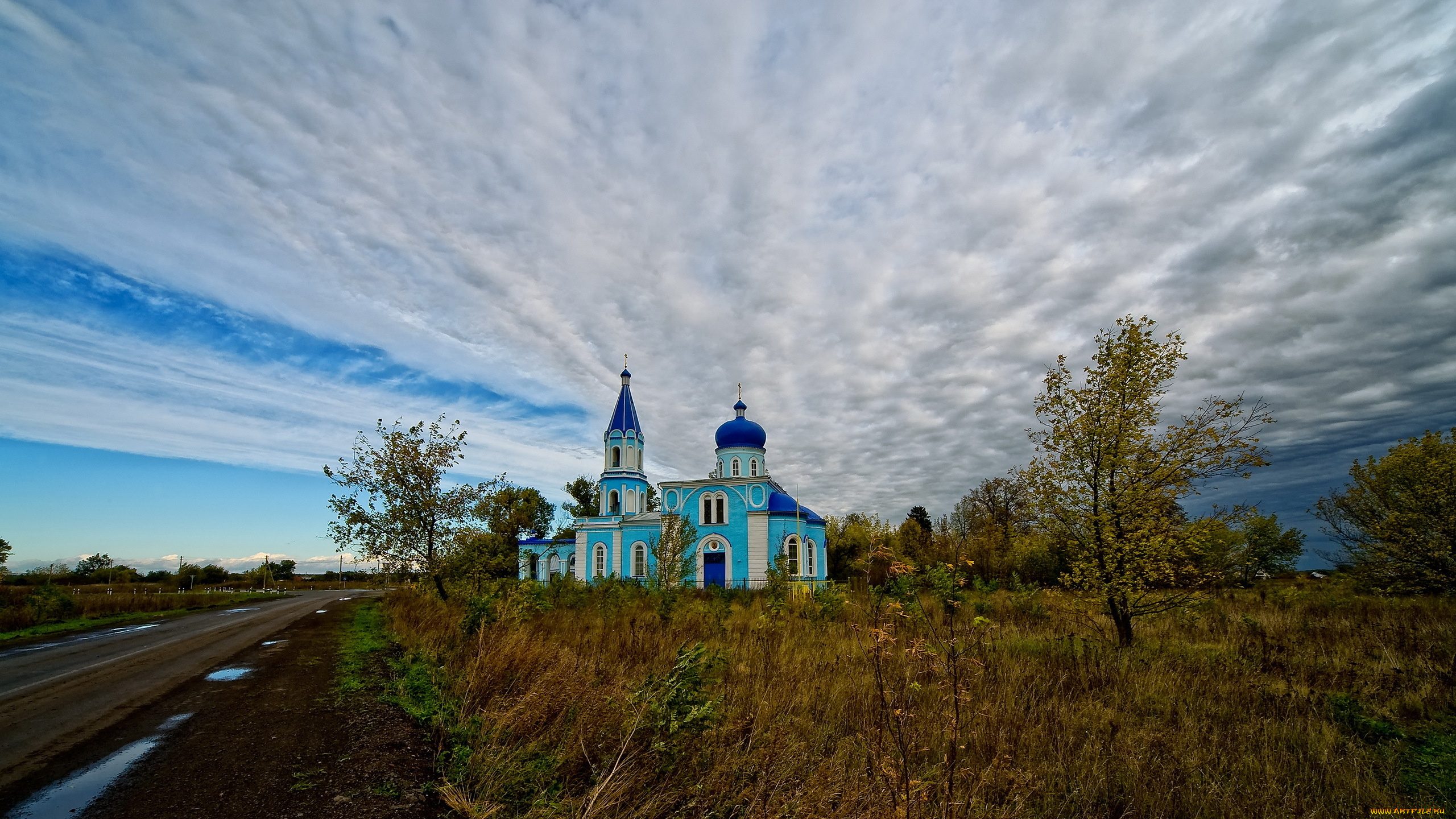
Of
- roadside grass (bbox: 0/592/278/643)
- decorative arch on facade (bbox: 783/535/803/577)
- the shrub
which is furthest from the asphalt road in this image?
decorative arch on facade (bbox: 783/535/803/577)

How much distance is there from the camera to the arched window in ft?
110

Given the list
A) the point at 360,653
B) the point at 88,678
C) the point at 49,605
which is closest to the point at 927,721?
the point at 360,653

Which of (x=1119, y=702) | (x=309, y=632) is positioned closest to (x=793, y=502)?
(x=309, y=632)

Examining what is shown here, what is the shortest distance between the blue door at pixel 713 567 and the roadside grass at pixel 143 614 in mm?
23969

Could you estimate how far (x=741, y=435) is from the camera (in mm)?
37688

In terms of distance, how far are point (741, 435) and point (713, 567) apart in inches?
345

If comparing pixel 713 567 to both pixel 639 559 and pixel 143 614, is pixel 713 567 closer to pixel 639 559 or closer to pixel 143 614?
pixel 639 559

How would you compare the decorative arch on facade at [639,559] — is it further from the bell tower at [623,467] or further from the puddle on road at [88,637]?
the puddle on road at [88,637]

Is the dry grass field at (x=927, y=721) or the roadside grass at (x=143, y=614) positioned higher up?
the dry grass field at (x=927, y=721)

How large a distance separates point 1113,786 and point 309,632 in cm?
1777

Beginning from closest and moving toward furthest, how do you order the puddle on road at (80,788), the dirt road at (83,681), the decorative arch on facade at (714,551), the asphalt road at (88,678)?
the puddle on road at (80,788) < the dirt road at (83,681) < the asphalt road at (88,678) < the decorative arch on facade at (714,551)

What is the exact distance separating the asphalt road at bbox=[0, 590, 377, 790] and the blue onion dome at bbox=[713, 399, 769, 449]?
2526cm

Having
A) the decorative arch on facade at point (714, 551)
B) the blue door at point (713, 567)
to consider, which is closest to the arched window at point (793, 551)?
the decorative arch on facade at point (714, 551)

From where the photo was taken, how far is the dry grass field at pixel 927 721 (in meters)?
4.01
